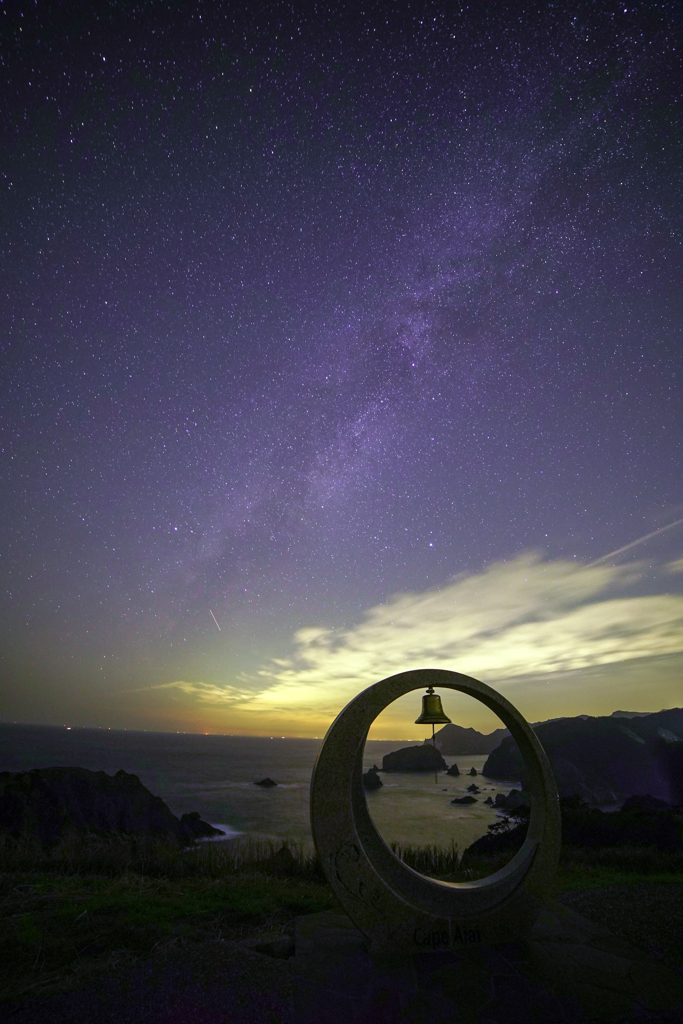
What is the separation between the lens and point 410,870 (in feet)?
19.3

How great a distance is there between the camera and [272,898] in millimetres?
6734

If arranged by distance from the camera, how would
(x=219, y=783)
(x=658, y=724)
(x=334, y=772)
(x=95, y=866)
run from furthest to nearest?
(x=219, y=783) < (x=658, y=724) < (x=95, y=866) < (x=334, y=772)

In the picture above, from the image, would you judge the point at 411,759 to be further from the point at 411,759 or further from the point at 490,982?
the point at 490,982

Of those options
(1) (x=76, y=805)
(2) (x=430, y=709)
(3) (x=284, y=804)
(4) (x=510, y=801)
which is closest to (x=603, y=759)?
(4) (x=510, y=801)

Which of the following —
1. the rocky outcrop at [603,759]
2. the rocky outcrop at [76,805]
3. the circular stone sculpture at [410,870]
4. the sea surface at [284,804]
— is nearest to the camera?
the circular stone sculpture at [410,870]

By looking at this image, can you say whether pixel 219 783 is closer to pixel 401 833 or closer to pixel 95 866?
pixel 401 833

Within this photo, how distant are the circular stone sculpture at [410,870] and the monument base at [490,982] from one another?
19 centimetres

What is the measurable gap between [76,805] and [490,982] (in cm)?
2629

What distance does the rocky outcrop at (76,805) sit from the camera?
22.2 metres

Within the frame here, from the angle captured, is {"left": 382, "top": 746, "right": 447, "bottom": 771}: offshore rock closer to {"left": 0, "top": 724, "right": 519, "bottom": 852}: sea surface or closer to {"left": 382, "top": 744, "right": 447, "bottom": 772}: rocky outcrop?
{"left": 382, "top": 744, "right": 447, "bottom": 772}: rocky outcrop

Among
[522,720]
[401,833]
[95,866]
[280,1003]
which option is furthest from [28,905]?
[401,833]

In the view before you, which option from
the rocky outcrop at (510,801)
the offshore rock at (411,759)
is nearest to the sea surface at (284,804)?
the rocky outcrop at (510,801)

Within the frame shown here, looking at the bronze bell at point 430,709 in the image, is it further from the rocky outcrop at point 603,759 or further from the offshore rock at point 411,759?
the offshore rock at point 411,759

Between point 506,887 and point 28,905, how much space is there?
5662 millimetres
